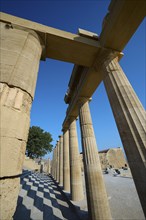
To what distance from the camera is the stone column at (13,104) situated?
64.4 inches

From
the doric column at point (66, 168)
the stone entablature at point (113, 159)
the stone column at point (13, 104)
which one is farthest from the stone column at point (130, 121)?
the stone entablature at point (113, 159)

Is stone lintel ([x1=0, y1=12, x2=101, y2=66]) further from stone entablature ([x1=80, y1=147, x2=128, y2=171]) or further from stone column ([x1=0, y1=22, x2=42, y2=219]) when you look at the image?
stone entablature ([x1=80, y1=147, x2=128, y2=171])

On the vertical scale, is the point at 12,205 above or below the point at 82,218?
above

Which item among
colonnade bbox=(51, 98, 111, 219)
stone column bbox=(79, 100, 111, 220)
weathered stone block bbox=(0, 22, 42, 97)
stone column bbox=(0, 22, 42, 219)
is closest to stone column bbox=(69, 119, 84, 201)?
colonnade bbox=(51, 98, 111, 219)

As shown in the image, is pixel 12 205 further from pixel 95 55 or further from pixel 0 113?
pixel 95 55

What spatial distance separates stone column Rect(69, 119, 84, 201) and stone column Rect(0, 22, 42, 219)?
23.6 ft

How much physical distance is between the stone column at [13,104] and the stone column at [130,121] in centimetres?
258

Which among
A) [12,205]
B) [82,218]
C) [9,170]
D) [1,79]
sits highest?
[1,79]

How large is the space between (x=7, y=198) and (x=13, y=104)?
154 centimetres

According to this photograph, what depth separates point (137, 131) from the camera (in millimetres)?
2592

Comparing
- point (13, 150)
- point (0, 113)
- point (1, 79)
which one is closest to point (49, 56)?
point (1, 79)

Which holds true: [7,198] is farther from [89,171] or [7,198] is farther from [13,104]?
[89,171]

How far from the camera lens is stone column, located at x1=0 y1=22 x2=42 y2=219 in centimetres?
163

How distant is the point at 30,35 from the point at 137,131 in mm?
4399
